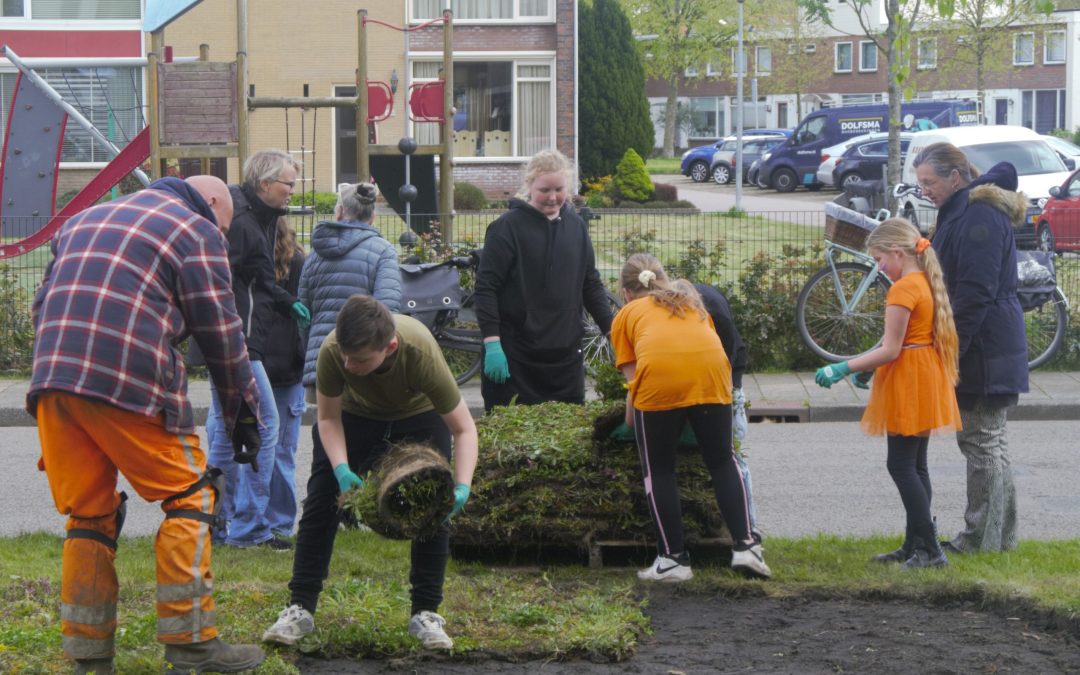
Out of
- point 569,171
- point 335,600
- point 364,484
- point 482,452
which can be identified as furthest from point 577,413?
point 364,484

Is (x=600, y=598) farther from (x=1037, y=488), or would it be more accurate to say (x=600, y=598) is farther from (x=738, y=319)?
(x=738, y=319)

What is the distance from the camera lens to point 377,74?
32.2 meters

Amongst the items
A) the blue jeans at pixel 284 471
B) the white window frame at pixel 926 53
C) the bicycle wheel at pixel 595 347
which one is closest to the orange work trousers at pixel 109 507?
the blue jeans at pixel 284 471

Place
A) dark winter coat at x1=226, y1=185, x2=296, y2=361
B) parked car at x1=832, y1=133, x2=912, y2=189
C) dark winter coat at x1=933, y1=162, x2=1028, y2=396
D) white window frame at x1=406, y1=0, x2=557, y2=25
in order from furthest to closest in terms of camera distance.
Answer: parked car at x1=832, y1=133, x2=912, y2=189 → white window frame at x1=406, y1=0, x2=557, y2=25 → dark winter coat at x1=226, y1=185, x2=296, y2=361 → dark winter coat at x1=933, y1=162, x2=1028, y2=396

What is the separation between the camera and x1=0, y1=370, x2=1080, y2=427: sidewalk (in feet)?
38.2

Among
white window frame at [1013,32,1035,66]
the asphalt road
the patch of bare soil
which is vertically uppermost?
white window frame at [1013,32,1035,66]

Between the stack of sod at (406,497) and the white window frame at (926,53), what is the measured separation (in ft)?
126

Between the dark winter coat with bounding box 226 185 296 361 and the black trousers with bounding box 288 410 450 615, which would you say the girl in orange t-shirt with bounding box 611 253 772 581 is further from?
the dark winter coat with bounding box 226 185 296 361

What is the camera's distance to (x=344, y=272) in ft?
22.9

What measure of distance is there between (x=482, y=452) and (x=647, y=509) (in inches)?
33.0

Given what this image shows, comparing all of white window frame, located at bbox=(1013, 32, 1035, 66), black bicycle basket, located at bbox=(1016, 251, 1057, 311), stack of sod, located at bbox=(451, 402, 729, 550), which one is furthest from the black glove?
white window frame, located at bbox=(1013, 32, 1035, 66)

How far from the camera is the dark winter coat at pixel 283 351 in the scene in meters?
7.06

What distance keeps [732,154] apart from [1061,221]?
28.1 m

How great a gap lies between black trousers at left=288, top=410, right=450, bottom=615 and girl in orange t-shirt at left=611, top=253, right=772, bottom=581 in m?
1.19
